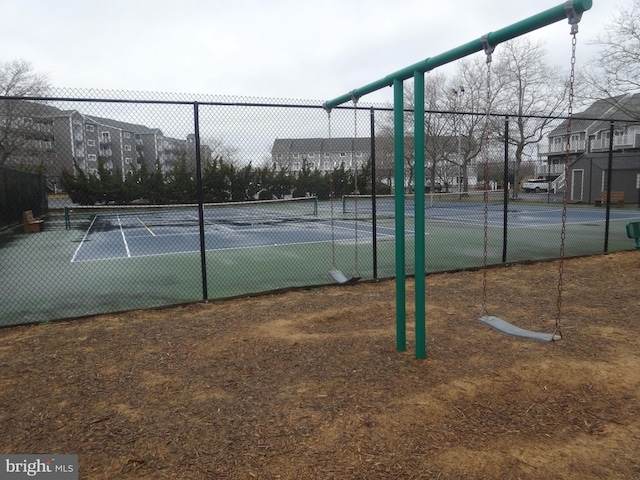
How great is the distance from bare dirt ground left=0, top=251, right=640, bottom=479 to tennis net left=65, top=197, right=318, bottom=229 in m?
11.6

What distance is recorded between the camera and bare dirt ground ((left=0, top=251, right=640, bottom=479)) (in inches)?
97.0

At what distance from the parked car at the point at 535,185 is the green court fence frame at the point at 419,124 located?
1972 inches

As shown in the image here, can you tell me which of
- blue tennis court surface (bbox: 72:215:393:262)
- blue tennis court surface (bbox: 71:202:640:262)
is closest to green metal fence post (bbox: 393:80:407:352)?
blue tennis court surface (bbox: 71:202:640:262)

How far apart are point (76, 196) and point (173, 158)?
9.26 m

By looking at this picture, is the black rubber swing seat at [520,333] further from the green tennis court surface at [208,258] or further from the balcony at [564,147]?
the balcony at [564,147]

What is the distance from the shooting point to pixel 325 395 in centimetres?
323

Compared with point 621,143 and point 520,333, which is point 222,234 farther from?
point 621,143

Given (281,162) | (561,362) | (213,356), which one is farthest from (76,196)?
(561,362)

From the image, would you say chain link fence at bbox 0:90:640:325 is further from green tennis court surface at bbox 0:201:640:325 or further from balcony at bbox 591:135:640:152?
balcony at bbox 591:135:640:152

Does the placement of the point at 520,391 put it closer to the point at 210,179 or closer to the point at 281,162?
the point at 281,162

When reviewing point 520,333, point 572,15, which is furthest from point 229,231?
point 572,15

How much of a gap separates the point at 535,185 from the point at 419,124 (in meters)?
52.5

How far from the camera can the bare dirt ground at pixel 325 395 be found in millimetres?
2465

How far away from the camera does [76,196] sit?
70.1ft
